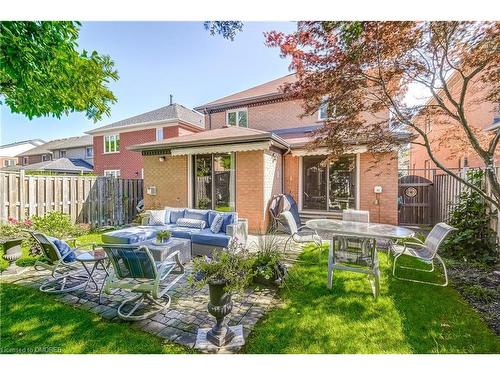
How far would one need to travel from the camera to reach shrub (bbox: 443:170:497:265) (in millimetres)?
7133

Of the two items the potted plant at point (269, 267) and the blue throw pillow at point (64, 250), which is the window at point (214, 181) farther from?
the blue throw pillow at point (64, 250)

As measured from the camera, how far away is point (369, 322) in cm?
415

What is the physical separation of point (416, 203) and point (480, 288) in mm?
8582

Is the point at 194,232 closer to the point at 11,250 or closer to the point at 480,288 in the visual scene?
the point at 11,250

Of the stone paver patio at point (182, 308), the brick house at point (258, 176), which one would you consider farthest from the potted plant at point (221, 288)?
the brick house at point (258, 176)

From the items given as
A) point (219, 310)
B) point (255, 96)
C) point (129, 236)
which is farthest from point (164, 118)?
point (219, 310)

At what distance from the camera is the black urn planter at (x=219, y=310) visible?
3559mm

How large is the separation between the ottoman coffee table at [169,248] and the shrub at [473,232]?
8.60 meters

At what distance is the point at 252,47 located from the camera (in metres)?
5.88

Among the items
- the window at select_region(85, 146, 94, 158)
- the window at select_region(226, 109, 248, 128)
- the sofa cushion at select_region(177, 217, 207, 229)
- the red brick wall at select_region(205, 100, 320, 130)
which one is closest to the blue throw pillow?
the sofa cushion at select_region(177, 217, 207, 229)
